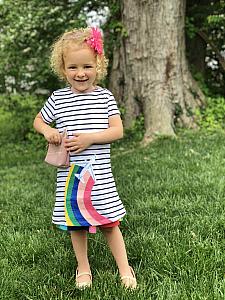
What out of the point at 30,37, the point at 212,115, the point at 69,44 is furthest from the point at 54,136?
the point at 30,37

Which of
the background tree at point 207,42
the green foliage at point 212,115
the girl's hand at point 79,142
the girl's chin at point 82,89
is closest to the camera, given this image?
the girl's hand at point 79,142

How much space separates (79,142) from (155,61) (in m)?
5.95

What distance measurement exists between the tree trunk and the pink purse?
5485 mm

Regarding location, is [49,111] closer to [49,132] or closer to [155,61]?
[49,132]

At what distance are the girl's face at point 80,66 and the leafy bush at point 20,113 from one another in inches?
298

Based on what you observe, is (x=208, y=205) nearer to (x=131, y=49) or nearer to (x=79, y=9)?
(x=131, y=49)

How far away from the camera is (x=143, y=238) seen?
3674 mm

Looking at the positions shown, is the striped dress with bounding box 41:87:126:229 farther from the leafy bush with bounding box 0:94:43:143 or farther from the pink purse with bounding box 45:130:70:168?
the leafy bush with bounding box 0:94:43:143

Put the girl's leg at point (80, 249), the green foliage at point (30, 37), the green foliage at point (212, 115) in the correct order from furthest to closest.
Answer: the green foliage at point (30, 37)
the green foliage at point (212, 115)
the girl's leg at point (80, 249)

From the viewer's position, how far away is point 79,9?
10234mm

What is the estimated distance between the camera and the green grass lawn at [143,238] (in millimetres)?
2984

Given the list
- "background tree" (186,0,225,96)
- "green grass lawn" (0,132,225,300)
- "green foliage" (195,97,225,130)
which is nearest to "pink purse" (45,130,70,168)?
"green grass lawn" (0,132,225,300)

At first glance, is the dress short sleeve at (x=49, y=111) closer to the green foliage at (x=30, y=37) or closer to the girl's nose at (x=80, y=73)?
the girl's nose at (x=80, y=73)

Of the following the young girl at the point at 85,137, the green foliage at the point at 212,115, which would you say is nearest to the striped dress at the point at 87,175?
the young girl at the point at 85,137
